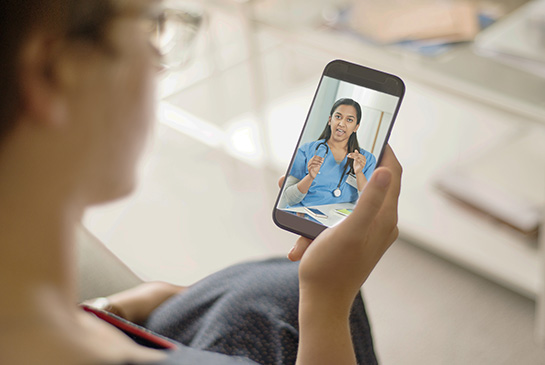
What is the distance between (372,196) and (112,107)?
0.67ft

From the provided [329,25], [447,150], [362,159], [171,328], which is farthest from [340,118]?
[447,150]

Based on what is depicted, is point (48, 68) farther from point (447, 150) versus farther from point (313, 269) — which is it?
point (447, 150)

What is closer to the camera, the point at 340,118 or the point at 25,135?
the point at 25,135

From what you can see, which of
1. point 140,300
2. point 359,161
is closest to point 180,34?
point 140,300

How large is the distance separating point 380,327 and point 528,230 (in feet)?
1.49

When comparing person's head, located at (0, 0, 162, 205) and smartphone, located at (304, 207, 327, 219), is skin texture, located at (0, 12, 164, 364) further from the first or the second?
smartphone, located at (304, 207, 327, 219)

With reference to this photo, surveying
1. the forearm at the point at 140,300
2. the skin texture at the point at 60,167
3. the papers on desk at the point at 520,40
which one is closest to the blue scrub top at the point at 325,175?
the skin texture at the point at 60,167

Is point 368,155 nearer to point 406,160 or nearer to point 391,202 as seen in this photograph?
point 391,202

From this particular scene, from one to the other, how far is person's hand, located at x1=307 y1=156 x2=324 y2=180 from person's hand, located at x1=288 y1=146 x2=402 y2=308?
4 centimetres

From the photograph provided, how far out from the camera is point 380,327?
799 mm

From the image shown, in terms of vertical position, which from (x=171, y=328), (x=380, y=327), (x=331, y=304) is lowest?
(x=380, y=327)

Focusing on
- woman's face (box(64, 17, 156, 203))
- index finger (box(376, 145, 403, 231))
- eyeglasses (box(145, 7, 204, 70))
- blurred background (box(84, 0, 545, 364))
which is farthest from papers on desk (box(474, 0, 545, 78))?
woman's face (box(64, 17, 156, 203))

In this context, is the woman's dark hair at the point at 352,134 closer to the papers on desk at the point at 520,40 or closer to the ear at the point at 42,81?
the ear at the point at 42,81

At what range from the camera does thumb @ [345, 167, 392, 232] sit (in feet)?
1.22
